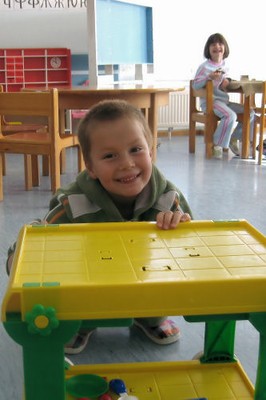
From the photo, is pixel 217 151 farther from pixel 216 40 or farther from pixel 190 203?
pixel 190 203

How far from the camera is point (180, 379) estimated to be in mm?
1087

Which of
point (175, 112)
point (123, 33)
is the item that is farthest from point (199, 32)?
point (123, 33)

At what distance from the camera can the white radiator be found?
18.6 feet

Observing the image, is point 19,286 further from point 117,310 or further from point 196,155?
point 196,155

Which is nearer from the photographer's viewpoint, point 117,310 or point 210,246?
point 117,310

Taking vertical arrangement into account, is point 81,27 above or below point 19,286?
above

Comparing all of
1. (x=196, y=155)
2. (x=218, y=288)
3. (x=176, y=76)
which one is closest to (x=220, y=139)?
(x=196, y=155)

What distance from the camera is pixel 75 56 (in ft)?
17.1

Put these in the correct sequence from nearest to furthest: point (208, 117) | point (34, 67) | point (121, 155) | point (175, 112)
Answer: point (121, 155), point (208, 117), point (34, 67), point (175, 112)

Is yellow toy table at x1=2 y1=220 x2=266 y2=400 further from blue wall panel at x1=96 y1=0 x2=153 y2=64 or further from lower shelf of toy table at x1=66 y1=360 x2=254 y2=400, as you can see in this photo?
blue wall panel at x1=96 y1=0 x2=153 y2=64

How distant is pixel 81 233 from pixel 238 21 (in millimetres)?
5092

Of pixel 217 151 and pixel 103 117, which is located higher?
pixel 103 117

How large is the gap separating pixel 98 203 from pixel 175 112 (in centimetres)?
463

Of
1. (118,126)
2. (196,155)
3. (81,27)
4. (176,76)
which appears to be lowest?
(196,155)
